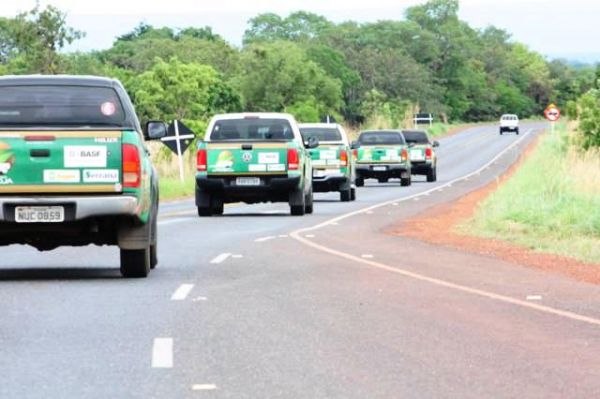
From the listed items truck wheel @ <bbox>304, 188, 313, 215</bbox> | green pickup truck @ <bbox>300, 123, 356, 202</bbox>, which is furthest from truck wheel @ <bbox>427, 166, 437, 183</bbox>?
truck wheel @ <bbox>304, 188, 313, 215</bbox>

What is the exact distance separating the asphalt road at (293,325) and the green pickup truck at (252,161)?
8.37m

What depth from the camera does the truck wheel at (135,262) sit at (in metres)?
17.4

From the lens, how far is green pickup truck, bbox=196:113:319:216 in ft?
105

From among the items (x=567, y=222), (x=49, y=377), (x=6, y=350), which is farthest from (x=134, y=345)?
(x=567, y=222)

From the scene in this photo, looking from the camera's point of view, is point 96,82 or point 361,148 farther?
point 361,148

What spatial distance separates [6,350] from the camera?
11500 millimetres

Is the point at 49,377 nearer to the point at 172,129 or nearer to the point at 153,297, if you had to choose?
the point at 153,297

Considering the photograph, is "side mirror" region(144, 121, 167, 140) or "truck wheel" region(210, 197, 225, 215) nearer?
"side mirror" region(144, 121, 167, 140)

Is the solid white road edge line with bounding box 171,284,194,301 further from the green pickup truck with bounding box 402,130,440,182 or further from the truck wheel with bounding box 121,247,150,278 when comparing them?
the green pickup truck with bounding box 402,130,440,182

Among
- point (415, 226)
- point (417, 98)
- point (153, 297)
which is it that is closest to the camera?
point (153, 297)

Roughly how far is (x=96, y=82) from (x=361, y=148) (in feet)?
114

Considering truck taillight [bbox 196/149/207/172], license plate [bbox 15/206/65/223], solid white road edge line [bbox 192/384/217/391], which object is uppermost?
license plate [bbox 15/206/65/223]

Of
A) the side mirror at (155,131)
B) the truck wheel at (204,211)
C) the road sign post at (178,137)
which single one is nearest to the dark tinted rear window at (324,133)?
the road sign post at (178,137)

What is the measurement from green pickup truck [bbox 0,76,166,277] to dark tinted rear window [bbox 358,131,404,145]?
34926 mm
